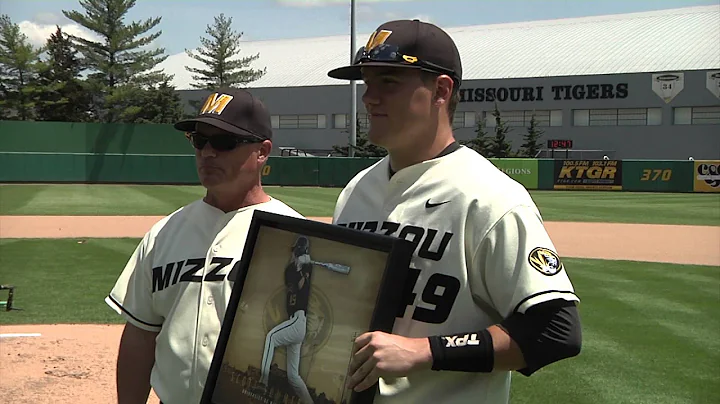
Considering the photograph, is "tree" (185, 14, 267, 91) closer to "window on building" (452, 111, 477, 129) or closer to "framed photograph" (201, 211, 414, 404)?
"window on building" (452, 111, 477, 129)

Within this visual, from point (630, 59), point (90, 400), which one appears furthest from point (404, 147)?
point (630, 59)

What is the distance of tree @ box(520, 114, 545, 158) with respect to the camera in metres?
53.2

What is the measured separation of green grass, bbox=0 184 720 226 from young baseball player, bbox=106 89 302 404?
1735cm

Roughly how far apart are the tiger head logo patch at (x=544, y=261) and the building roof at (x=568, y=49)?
5104cm

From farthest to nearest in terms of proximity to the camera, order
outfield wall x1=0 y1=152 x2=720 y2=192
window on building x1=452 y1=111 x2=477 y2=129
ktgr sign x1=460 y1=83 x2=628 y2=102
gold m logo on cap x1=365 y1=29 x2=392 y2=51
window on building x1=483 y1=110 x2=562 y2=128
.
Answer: window on building x1=452 y1=111 x2=477 y2=129
window on building x1=483 y1=110 x2=562 y2=128
ktgr sign x1=460 y1=83 x2=628 y2=102
outfield wall x1=0 y1=152 x2=720 y2=192
gold m logo on cap x1=365 y1=29 x2=392 y2=51

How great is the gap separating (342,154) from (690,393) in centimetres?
4887

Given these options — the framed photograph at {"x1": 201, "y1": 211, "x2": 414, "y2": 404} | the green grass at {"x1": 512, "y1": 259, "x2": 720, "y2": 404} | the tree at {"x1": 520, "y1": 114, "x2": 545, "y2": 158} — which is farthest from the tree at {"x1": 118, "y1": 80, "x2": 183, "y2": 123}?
the framed photograph at {"x1": 201, "y1": 211, "x2": 414, "y2": 404}

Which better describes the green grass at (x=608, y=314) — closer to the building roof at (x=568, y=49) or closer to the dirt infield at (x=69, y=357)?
the dirt infield at (x=69, y=357)

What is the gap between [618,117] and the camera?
5334cm

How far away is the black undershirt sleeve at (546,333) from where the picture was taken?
1.71 metres

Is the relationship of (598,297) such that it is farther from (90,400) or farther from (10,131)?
(10,131)

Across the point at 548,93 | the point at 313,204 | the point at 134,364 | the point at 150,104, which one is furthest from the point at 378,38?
the point at 150,104

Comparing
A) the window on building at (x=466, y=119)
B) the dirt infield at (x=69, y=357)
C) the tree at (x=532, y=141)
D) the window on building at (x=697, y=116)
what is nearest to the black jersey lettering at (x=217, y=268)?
the dirt infield at (x=69, y=357)

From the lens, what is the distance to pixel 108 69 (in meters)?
57.7
